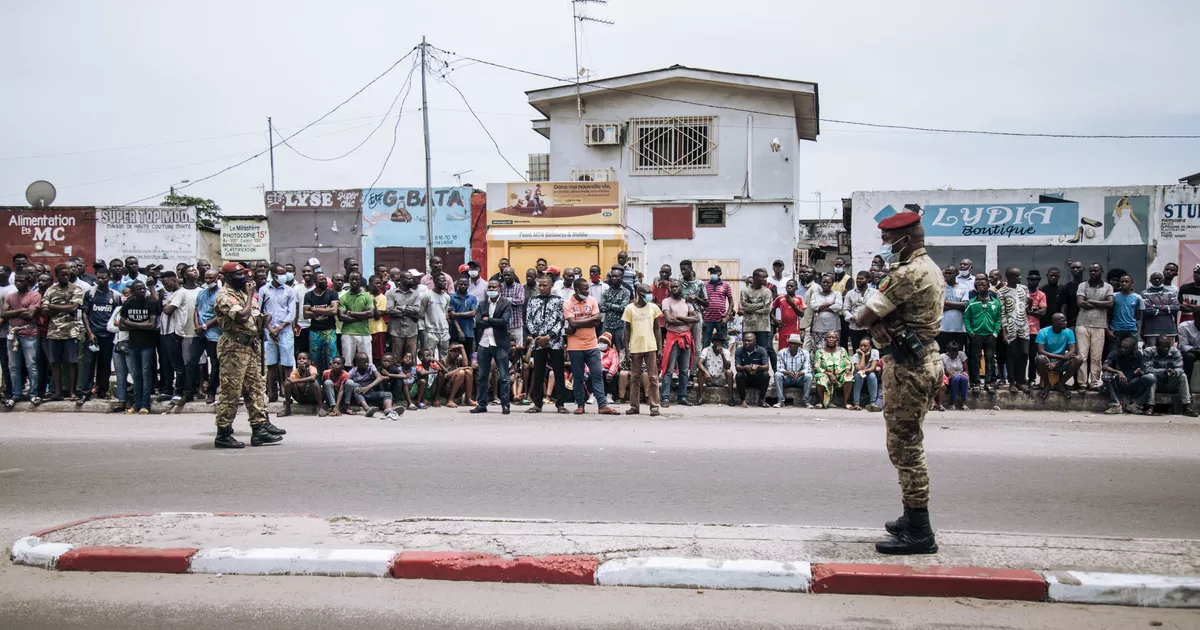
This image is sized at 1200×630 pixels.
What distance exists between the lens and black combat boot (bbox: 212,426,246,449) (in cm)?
937

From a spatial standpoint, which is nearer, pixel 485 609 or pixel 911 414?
pixel 485 609

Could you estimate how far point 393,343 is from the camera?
13.4 m

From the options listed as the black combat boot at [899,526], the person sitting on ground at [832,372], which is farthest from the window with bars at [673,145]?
the black combat boot at [899,526]

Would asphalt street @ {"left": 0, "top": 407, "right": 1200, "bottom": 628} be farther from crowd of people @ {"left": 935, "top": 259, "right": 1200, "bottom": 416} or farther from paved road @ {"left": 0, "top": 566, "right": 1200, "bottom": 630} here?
crowd of people @ {"left": 935, "top": 259, "right": 1200, "bottom": 416}

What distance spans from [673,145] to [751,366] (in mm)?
13944

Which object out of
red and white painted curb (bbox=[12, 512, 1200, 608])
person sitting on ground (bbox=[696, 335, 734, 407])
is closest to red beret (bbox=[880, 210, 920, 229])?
red and white painted curb (bbox=[12, 512, 1200, 608])

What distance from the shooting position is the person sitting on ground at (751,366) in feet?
43.8

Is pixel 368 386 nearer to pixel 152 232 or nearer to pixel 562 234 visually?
pixel 562 234

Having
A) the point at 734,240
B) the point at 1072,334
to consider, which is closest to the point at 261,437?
the point at 1072,334

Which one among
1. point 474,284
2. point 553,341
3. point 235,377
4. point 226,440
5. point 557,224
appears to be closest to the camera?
point 235,377

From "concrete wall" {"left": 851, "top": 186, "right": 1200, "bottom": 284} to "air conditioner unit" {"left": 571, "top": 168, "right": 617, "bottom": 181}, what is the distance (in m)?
7.68

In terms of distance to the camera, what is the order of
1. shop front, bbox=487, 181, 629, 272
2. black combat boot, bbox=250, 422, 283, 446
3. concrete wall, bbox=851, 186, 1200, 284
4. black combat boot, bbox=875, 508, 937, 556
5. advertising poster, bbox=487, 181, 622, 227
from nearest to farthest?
black combat boot, bbox=875, 508, 937, 556 → black combat boot, bbox=250, 422, 283, 446 → shop front, bbox=487, 181, 629, 272 → concrete wall, bbox=851, 186, 1200, 284 → advertising poster, bbox=487, 181, 622, 227

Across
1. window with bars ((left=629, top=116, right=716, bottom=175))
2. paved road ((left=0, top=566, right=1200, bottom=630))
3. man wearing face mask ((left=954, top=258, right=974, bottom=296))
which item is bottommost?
paved road ((left=0, top=566, right=1200, bottom=630))

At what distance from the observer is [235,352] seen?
928 centimetres
